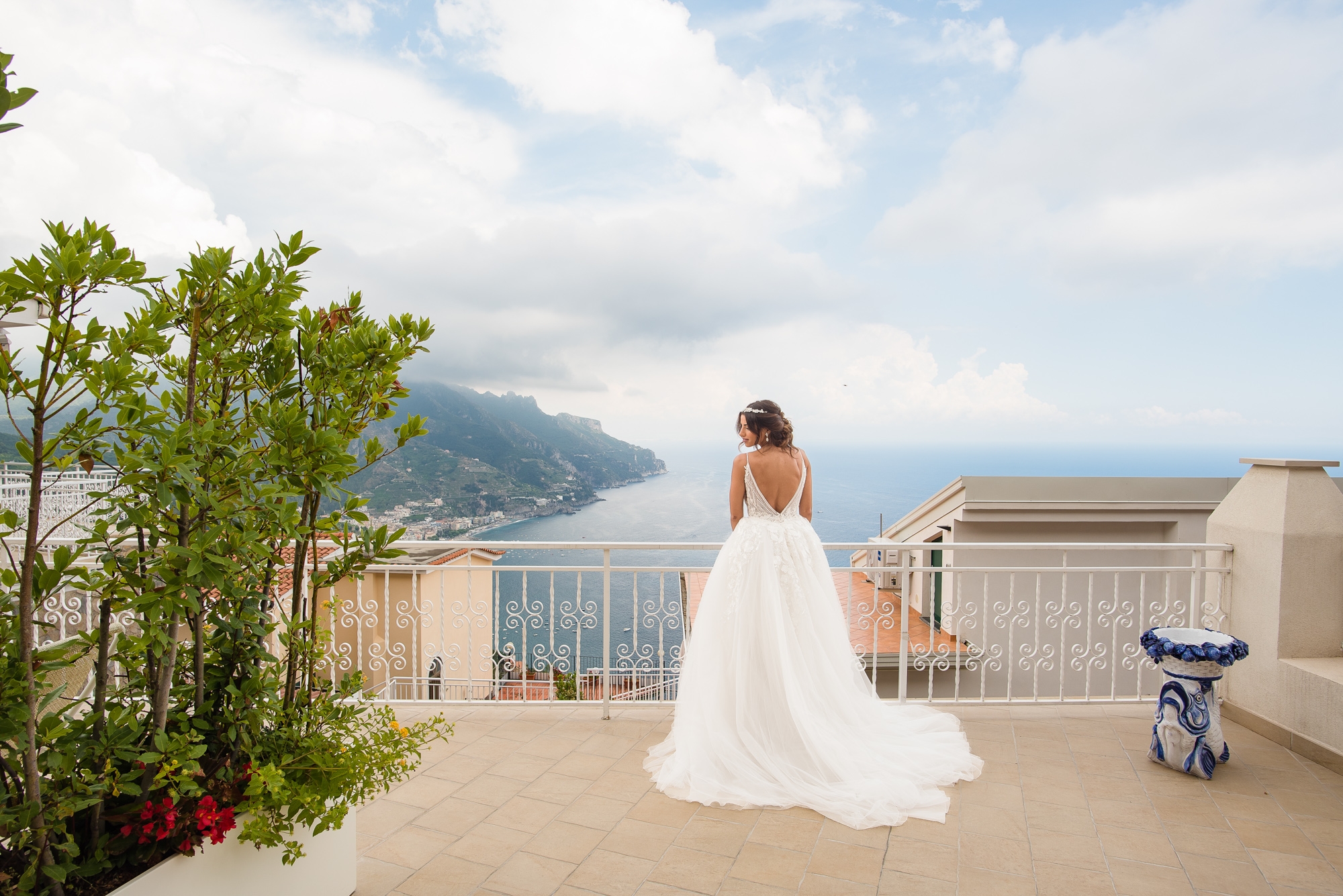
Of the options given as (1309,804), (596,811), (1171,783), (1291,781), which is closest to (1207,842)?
(1171,783)

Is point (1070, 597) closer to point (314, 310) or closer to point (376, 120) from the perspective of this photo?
point (314, 310)

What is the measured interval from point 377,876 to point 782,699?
73.2 inches

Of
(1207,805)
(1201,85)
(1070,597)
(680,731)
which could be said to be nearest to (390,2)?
(680,731)

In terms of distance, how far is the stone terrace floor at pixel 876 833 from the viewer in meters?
2.47

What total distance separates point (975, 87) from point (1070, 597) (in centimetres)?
958

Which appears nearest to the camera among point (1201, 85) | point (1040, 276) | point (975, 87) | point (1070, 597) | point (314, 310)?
point (314, 310)

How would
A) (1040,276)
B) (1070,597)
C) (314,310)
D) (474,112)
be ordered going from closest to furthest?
(314,310) → (1070,597) → (474,112) → (1040,276)

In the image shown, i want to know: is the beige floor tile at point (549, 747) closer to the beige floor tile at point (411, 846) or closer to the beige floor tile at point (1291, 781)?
the beige floor tile at point (411, 846)

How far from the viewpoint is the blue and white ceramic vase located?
3289 millimetres

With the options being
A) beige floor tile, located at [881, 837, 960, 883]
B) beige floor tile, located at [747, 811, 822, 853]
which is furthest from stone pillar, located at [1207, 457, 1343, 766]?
beige floor tile, located at [747, 811, 822, 853]

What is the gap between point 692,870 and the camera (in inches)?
99.7

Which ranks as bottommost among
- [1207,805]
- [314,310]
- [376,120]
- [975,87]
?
[1207,805]

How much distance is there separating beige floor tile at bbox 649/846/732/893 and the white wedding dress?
399mm

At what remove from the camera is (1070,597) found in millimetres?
9477
